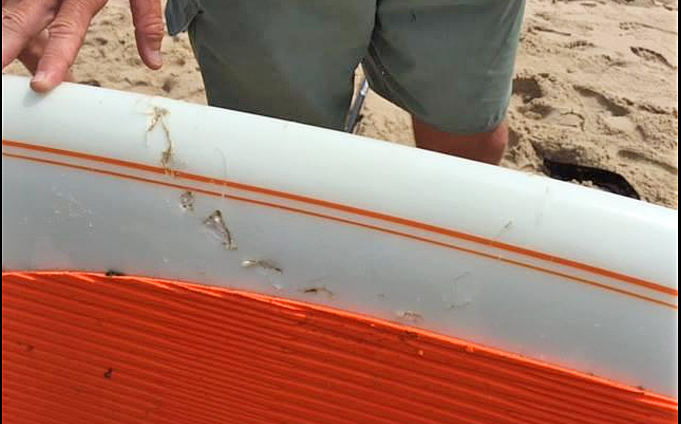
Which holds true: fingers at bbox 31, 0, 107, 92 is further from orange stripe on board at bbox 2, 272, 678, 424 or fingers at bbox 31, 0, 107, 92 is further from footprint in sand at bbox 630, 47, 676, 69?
footprint in sand at bbox 630, 47, 676, 69

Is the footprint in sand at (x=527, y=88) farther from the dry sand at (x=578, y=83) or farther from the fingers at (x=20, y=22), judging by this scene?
the fingers at (x=20, y=22)

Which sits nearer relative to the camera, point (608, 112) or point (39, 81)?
point (39, 81)

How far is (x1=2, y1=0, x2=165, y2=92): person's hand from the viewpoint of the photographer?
0.83 m

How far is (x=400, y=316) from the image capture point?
88cm

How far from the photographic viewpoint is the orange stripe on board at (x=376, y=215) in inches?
32.2

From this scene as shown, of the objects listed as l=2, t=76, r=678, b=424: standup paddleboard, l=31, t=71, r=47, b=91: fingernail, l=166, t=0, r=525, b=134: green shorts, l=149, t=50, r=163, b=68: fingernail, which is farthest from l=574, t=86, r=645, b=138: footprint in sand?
l=31, t=71, r=47, b=91: fingernail

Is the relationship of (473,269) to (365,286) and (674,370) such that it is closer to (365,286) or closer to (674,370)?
(365,286)

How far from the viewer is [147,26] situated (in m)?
0.89

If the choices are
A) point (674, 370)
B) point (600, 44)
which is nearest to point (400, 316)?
point (674, 370)

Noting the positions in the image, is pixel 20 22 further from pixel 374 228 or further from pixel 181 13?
pixel 374 228

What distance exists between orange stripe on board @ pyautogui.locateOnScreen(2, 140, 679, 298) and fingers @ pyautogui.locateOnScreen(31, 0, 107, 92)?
9 cm

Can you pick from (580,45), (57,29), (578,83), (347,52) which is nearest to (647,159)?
(578,83)

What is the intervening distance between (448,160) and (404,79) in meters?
0.30

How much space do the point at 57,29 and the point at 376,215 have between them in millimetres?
412
